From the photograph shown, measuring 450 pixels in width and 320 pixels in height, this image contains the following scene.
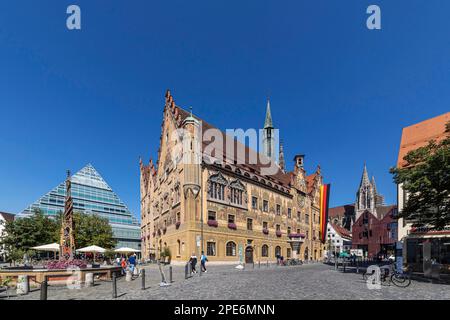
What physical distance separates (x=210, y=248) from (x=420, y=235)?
22.0m

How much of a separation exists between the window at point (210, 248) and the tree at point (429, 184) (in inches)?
866

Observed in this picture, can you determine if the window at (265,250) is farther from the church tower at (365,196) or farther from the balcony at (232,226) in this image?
the church tower at (365,196)

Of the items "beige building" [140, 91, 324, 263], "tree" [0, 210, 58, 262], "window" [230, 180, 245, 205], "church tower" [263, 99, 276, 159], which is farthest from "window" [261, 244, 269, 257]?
"church tower" [263, 99, 276, 159]

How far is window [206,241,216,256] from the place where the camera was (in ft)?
123

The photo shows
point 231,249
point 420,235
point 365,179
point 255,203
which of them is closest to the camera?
point 420,235

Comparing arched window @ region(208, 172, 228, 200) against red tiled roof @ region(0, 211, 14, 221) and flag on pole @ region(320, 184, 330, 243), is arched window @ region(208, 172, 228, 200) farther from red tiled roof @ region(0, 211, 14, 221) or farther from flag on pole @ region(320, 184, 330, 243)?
red tiled roof @ region(0, 211, 14, 221)

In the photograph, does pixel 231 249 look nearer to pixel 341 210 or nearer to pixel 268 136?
pixel 268 136

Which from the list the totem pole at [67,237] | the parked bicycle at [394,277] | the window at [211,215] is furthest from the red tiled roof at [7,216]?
the parked bicycle at [394,277]

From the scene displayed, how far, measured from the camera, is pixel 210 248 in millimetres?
37844

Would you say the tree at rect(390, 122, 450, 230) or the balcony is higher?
the tree at rect(390, 122, 450, 230)

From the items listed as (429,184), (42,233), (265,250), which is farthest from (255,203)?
(42,233)
